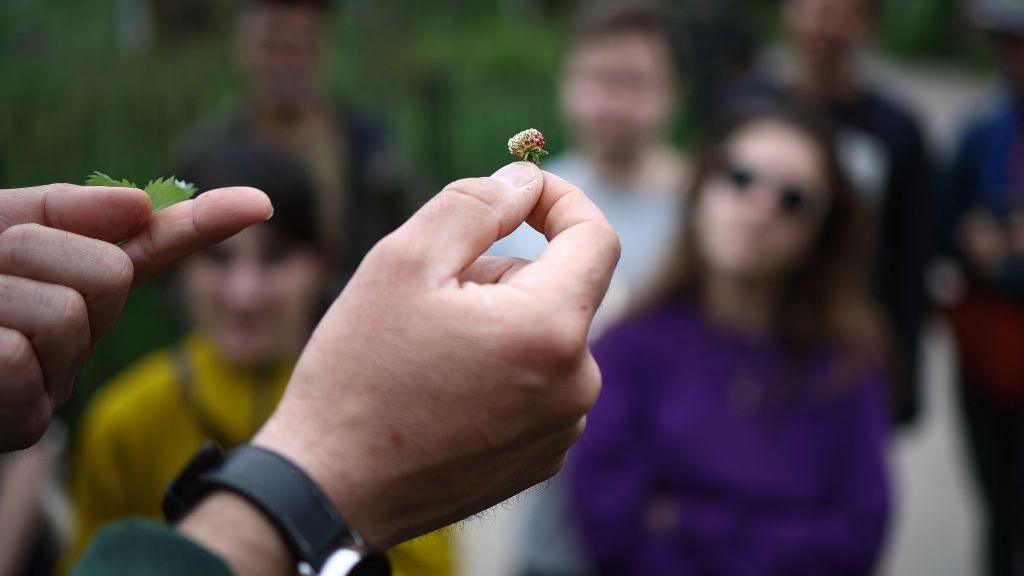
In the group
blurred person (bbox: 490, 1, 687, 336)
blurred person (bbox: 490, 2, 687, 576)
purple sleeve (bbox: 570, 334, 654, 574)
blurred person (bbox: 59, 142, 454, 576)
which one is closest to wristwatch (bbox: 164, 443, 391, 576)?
blurred person (bbox: 59, 142, 454, 576)

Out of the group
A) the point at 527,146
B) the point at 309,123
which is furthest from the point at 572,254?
the point at 309,123

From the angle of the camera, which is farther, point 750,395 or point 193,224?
point 750,395

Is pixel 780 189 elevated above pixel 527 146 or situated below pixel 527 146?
below

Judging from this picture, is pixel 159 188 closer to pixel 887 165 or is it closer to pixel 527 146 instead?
pixel 527 146

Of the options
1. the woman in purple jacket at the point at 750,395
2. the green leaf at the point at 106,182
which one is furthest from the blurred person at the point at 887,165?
the green leaf at the point at 106,182

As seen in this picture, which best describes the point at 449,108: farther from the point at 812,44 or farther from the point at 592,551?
the point at 592,551

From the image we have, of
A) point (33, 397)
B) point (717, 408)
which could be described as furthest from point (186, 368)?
point (33, 397)
